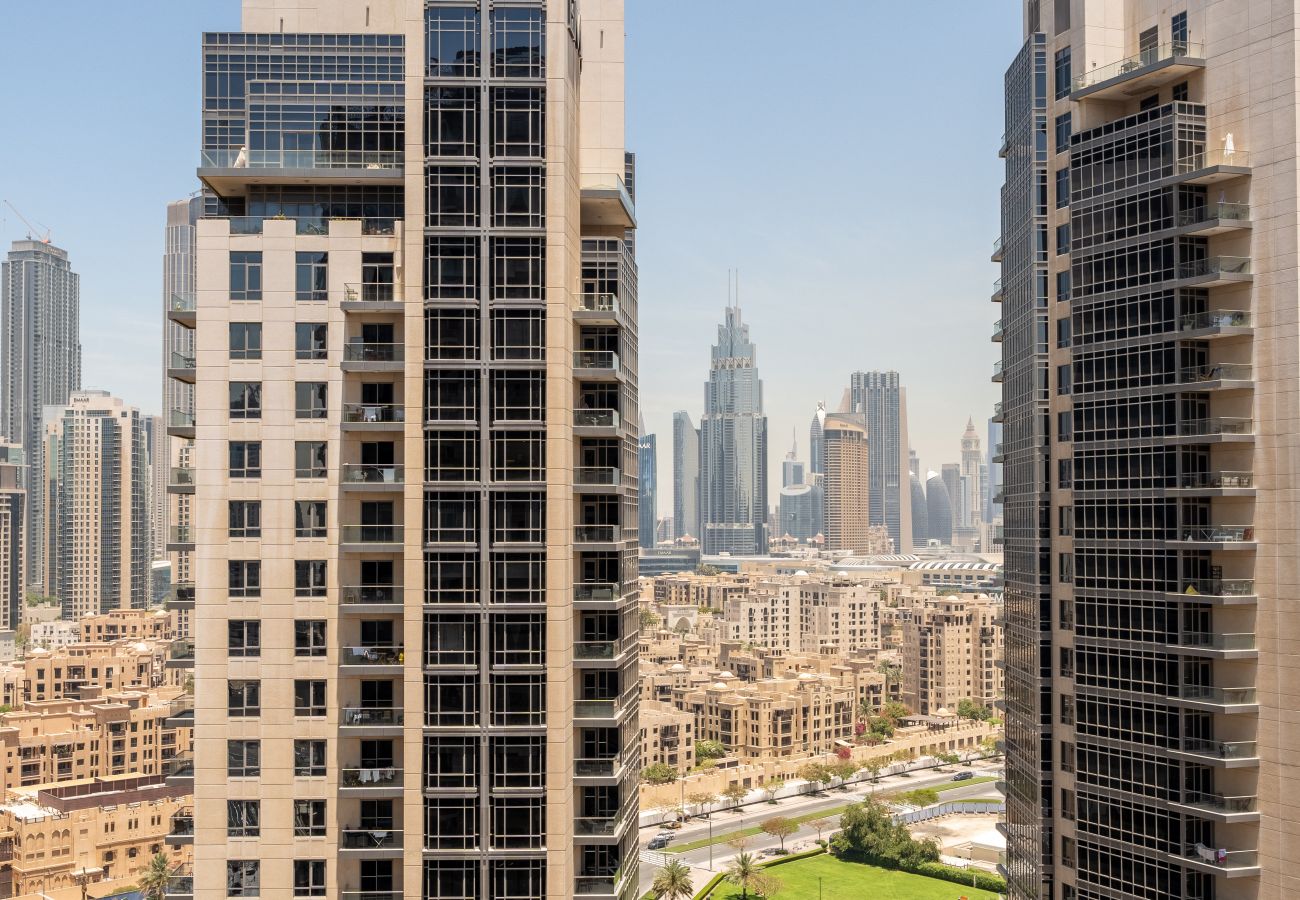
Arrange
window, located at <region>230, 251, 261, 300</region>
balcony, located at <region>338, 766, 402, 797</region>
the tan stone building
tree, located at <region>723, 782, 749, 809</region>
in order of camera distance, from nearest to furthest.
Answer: balcony, located at <region>338, 766, 402, 797</region>, window, located at <region>230, 251, 261, 300</region>, the tan stone building, tree, located at <region>723, 782, 749, 809</region>

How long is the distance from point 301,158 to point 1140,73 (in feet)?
84.1

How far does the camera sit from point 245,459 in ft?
116

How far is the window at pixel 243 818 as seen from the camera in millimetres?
34812

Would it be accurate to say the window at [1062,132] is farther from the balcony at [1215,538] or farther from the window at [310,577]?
the window at [310,577]

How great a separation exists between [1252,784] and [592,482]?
68.3 feet

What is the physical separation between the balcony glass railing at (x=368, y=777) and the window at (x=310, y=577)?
204 inches

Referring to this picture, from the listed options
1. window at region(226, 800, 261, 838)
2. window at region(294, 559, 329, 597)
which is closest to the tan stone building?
window at region(226, 800, 261, 838)

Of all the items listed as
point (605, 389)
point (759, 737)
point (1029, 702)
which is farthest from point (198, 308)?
point (759, 737)

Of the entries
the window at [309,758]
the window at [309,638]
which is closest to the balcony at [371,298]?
the window at [309,638]

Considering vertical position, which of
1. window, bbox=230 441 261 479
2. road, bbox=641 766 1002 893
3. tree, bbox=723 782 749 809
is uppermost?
window, bbox=230 441 261 479

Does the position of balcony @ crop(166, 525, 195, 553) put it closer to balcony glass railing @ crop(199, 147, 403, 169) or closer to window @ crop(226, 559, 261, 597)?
window @ crop(226, 559, 261, 597)

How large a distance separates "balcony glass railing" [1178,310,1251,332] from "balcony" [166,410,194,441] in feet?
97.3

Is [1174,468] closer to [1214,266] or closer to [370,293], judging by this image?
[1214,266]

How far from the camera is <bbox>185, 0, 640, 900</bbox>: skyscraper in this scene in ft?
114
